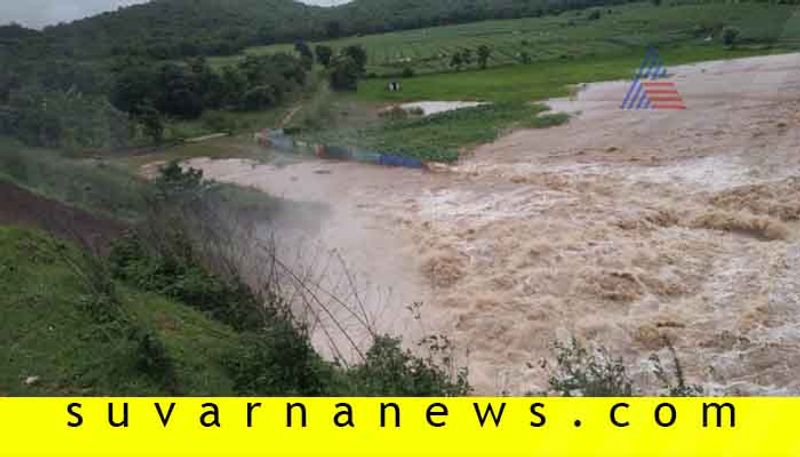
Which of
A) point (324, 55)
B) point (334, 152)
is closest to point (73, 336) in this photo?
point (334, 152)

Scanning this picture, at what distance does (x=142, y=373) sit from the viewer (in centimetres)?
645

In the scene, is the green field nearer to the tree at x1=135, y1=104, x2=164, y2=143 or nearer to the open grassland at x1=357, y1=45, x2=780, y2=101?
the open grassland at x1=357, y1=45, x2=780, y2=101

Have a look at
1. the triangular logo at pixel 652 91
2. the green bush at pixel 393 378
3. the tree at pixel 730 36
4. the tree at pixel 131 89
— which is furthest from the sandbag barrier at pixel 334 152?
the tree at pixel 730 36

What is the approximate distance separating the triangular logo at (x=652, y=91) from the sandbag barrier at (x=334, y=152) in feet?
29.4

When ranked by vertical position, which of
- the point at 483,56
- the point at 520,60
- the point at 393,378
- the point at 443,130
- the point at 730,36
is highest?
the point at 730,36

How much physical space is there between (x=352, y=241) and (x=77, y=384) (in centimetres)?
821

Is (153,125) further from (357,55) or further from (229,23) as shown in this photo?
(229,23)

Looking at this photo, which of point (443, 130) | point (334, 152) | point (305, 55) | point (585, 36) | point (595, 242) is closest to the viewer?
point (595, 242)

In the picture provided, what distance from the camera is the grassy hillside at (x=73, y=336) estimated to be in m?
6.36

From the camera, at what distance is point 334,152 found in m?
22.7

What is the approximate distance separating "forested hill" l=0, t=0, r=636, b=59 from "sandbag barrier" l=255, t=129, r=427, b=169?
29.4 ft

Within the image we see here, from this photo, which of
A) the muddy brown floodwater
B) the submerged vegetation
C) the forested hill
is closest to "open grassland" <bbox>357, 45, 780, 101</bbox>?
the submerged vegetation

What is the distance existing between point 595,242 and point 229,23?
35.1 meters

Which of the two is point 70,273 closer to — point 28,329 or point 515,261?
point 28,329
